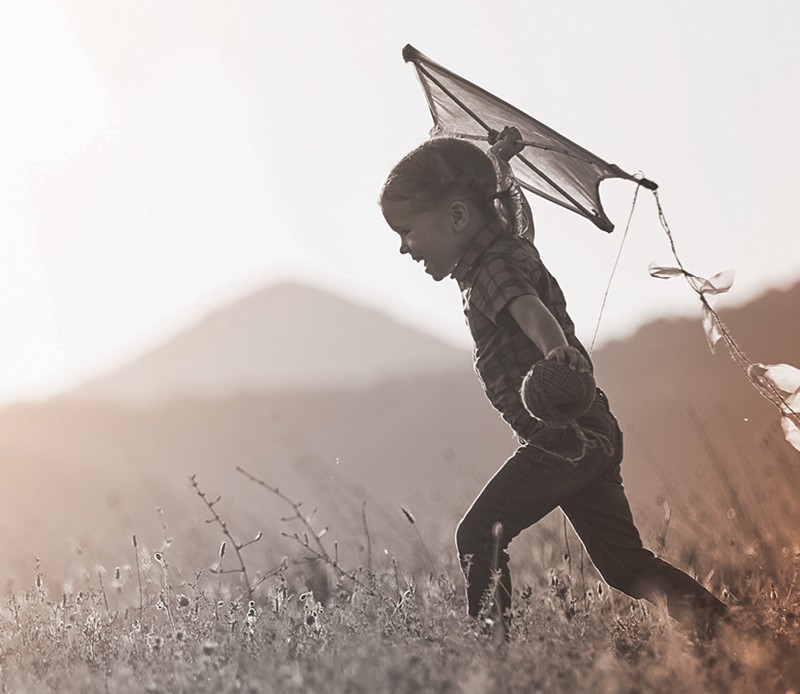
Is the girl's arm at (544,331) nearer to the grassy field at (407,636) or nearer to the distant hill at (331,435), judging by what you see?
the grassy field at (407,636)

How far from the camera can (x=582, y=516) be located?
11.9 ft

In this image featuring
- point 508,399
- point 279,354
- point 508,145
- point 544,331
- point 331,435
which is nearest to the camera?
point 544,331

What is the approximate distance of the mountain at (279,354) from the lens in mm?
15234

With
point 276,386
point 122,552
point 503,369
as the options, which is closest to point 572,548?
point 503,369

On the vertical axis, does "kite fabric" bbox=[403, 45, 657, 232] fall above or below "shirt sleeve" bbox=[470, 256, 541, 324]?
above

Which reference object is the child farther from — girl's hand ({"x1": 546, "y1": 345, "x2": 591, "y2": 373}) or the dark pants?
girl's hand ({"x1": 546, "y1": 345, "x2": 591, "y2": 373})

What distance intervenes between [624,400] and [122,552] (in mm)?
5696

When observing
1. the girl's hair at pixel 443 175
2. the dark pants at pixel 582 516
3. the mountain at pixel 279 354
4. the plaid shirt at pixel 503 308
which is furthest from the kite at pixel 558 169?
the mountain at pixel 279 354

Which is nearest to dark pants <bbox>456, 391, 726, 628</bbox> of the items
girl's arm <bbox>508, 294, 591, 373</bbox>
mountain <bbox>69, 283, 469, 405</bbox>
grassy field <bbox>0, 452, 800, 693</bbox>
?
grassy field <bbox>0, 452, 800, 693</bbox>

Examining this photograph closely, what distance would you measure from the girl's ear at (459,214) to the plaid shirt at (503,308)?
0.23ft

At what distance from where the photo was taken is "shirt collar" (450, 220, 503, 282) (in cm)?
352

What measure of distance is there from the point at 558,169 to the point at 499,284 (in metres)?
0.86

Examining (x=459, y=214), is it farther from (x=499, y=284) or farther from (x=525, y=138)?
(x=525, y=138)

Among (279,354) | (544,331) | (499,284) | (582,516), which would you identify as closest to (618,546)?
(582,516)
